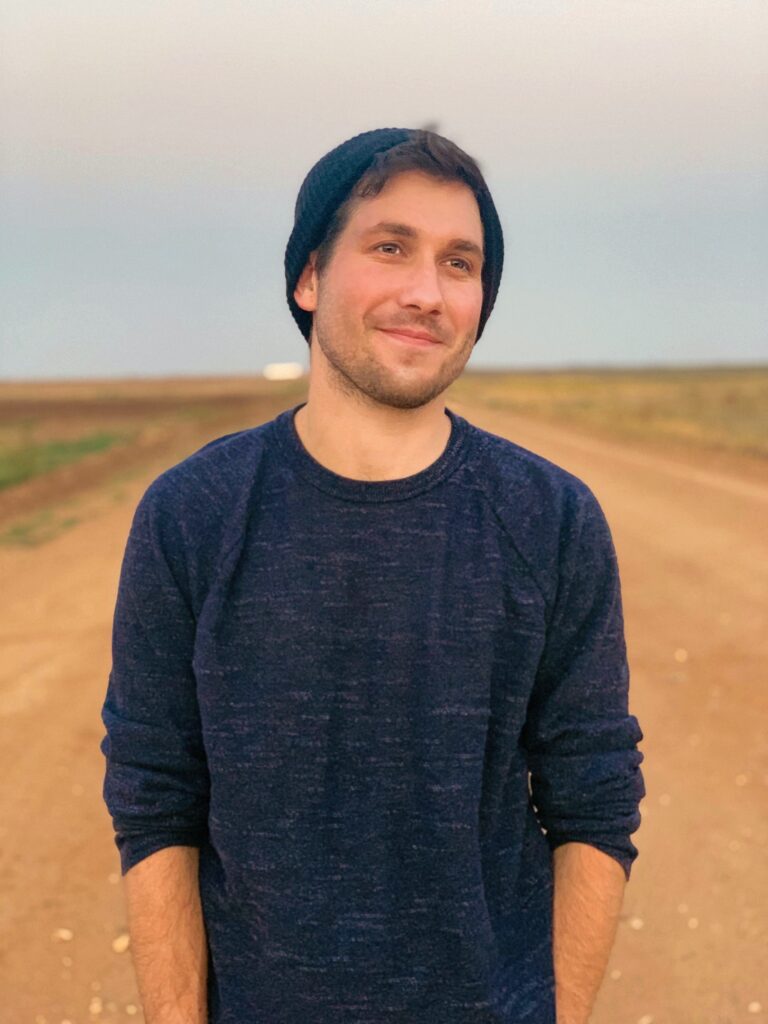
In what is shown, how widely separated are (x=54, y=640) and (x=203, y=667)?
5.64 m

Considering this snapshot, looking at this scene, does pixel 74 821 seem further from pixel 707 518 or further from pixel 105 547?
pixel 707 518

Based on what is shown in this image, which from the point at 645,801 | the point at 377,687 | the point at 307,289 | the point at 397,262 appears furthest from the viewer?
the point at 645,801

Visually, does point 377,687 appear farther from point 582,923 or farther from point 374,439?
point 582,923

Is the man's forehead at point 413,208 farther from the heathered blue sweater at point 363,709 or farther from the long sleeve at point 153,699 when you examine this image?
the long sleeve at point 153,699

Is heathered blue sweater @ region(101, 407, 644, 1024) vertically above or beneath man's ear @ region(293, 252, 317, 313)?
beneath

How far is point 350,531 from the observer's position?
1770mm

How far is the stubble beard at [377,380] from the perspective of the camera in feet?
5.92

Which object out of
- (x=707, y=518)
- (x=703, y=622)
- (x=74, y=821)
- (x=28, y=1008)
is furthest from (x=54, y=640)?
(x=707, y=518)

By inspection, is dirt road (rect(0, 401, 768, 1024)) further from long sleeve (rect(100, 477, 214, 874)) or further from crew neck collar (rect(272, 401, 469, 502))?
crew neck collar (rect(272, 401, 469, 502))

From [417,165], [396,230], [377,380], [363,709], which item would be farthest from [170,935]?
[417,165]

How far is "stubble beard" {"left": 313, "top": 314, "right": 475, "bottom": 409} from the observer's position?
5.92 ft

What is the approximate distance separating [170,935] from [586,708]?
82cm

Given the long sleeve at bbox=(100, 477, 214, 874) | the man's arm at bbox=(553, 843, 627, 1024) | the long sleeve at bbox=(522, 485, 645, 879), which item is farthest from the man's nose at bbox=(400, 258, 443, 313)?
the man's arm at bbox=(553, 843, 627, 1024)

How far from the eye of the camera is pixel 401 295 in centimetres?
180
